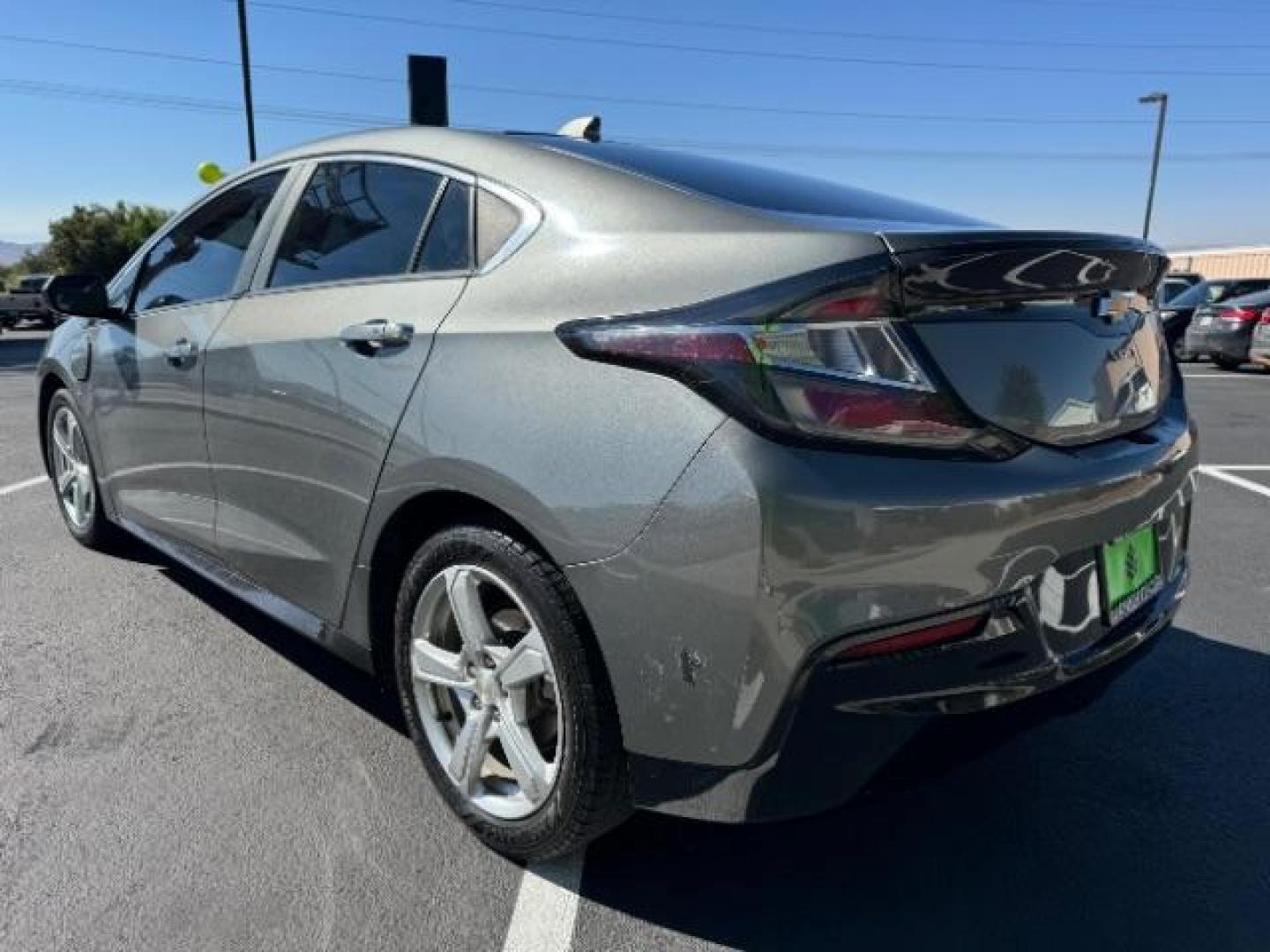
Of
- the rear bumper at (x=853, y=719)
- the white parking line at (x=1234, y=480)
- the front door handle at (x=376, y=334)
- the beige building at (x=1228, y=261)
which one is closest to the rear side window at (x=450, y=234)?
the front door handle at (x=376, y=334)

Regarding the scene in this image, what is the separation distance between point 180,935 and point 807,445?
1.60 m

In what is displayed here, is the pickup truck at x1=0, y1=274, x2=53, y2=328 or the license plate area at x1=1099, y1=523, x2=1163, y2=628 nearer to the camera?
the license plate area at x1=1099, y1=523, x2=1163, y2=628

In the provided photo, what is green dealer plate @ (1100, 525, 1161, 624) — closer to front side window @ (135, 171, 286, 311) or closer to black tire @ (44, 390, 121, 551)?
front side window @ (135, 171, 286, 311)

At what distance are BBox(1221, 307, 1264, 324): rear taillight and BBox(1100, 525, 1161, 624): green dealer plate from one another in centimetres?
1520

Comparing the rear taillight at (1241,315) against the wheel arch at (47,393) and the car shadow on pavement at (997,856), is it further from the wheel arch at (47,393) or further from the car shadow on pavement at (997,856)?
the wheel arch at (47,393)

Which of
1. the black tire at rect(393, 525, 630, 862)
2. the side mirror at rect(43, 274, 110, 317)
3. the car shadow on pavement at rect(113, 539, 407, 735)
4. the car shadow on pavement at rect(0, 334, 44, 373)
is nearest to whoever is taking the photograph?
the black tire at rect(393, 525, 630, 862)

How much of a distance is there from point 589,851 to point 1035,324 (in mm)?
1536

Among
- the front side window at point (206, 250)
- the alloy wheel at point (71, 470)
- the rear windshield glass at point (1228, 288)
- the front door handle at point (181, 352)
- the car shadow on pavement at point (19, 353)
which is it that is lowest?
the car shadow on pavement at point (19, 353)

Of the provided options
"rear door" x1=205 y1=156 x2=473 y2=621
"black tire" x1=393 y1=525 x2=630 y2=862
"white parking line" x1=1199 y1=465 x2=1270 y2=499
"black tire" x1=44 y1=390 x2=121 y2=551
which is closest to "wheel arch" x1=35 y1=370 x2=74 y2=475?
"black tire" x1=44 y1=390 x2=121 y2=551

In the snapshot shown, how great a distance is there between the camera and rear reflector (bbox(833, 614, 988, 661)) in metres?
1.75

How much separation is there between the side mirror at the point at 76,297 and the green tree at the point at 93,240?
45.7m

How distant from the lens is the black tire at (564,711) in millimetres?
1980

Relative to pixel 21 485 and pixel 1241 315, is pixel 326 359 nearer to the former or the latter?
pixel 21 485

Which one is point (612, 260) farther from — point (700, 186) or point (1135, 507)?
point (1135, 507)
